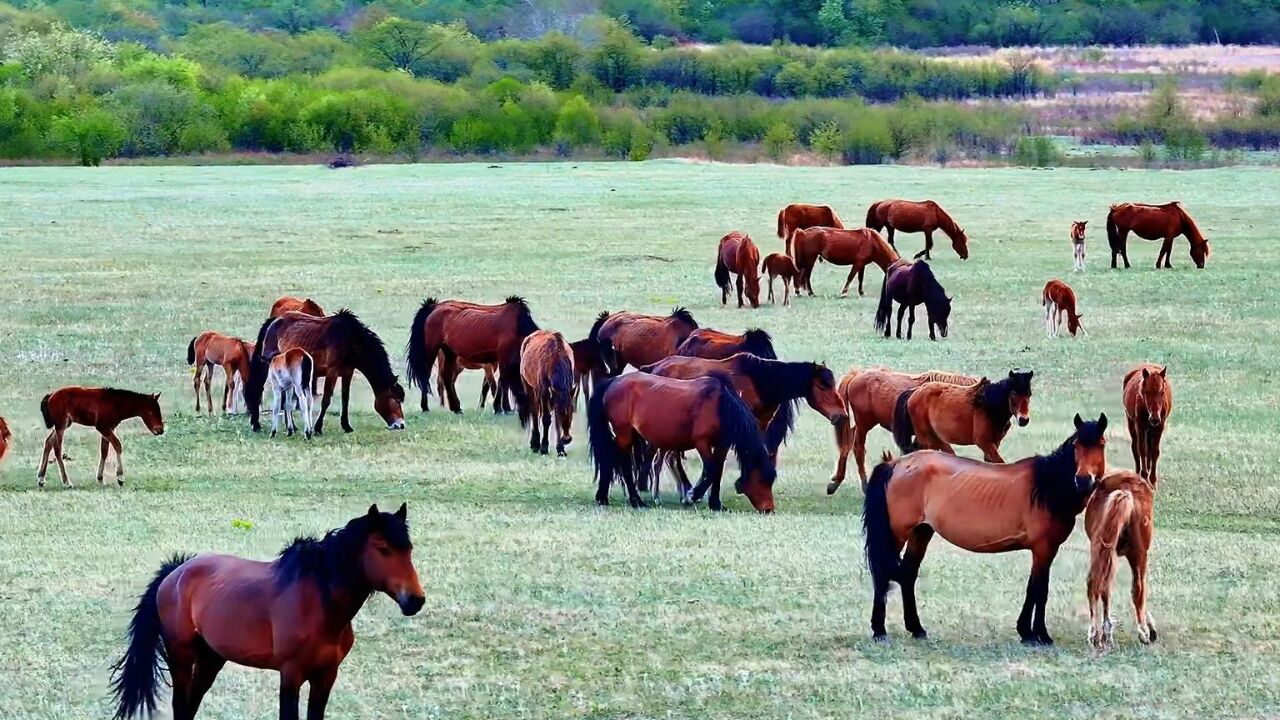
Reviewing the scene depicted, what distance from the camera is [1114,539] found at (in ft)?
29.4

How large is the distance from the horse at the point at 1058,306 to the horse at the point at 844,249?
5.32 m

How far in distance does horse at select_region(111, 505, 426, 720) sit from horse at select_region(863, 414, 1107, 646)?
306cm

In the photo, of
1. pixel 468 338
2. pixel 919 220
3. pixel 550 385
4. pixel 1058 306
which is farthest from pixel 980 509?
pixel 919 220

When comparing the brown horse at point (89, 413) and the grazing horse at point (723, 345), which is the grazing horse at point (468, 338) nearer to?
the grazing horse at point (723, 345)

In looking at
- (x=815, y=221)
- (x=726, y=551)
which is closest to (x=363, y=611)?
(x=726, y=551)

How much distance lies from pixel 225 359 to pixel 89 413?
3576mm

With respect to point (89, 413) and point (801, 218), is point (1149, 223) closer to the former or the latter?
point (801, 218)

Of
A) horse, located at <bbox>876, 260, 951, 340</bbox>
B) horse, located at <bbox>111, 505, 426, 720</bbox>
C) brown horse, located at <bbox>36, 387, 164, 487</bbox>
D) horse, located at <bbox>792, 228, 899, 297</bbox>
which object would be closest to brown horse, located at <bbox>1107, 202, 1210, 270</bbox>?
horse, located at <bbox>792, 228, 899, 297</bbox>

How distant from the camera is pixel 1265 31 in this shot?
365 ft

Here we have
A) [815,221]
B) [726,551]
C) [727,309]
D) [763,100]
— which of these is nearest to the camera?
[726,551]

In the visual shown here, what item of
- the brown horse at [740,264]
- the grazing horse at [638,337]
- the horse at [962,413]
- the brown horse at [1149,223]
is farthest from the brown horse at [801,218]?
the horse at [962,413]

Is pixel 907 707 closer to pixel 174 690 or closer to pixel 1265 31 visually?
pixel 174 690

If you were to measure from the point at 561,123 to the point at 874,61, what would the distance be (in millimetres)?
19597

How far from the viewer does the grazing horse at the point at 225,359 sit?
686 inches
